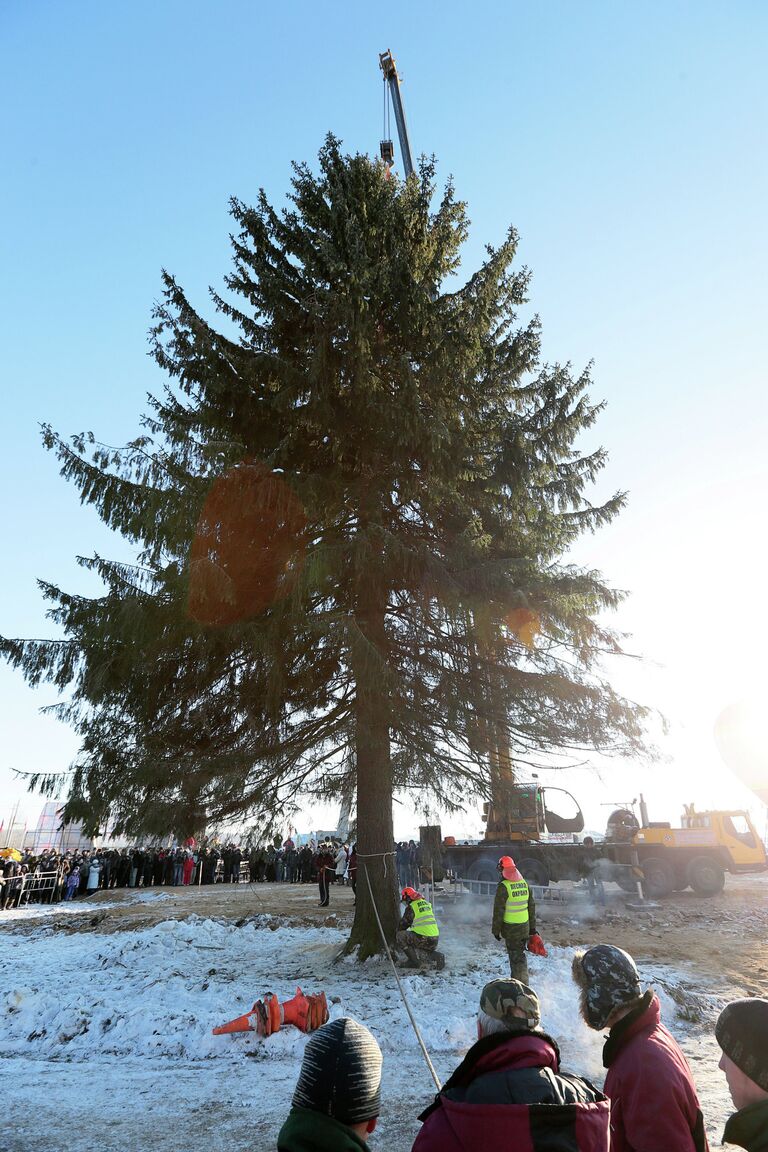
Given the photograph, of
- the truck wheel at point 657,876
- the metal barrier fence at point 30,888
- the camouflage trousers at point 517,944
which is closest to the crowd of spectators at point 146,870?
the metal barrier fence at point 30,888

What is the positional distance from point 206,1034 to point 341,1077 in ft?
19.8

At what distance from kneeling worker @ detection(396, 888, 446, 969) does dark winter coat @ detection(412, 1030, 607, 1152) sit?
24.9ft

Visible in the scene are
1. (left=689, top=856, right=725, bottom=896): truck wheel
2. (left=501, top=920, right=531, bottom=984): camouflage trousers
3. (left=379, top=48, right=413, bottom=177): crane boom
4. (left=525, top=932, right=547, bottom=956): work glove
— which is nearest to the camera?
(left=501, top=920, right=531, bottom=984): camouflage trousers

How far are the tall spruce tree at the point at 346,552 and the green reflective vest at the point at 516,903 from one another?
6.79 feet

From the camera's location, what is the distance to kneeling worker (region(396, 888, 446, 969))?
8.77m

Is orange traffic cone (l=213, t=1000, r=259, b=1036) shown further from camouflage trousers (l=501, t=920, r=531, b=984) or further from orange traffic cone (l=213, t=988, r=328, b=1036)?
camouflage trousers (l=501, t=920, r=531, b=984)

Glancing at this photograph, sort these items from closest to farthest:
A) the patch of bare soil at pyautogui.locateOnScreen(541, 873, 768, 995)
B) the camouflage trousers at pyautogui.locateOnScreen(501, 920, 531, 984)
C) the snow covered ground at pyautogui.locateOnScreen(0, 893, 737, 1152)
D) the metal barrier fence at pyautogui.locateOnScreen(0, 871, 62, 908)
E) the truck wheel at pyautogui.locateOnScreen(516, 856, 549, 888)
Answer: the snow covered ground at pyautogui.locateOnScreen(0, 893, 737, 1152) → the camouflage trousers at pyautogui.locateOnScreen(501, 920, 531, 984) → the patch of bare soil at pyautogui.locateOnScreen(541, 873, 768, 995) → the truck wheel at pyautogui.locateOnScreen(516, 856, 549, 888) → the metal barrier fence at pyautogui.locateOnScreen(0, 871, 62, 908)

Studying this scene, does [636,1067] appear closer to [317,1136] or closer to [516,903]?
[317,1136]

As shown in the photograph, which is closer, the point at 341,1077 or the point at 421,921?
the point at 341,1077

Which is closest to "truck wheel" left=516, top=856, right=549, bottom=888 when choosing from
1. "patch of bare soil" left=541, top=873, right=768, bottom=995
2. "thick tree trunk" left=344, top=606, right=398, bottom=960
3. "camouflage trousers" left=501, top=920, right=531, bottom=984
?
"patch of bare soil" left=541, top=873, right=768, bottom=995

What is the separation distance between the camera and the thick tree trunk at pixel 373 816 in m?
9.09

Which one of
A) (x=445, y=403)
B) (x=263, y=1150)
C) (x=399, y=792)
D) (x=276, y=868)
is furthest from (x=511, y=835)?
(x=263, y=1150)

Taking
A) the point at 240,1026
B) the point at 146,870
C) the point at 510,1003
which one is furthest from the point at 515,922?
the point at 146,870

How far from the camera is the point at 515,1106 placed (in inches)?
64.4
